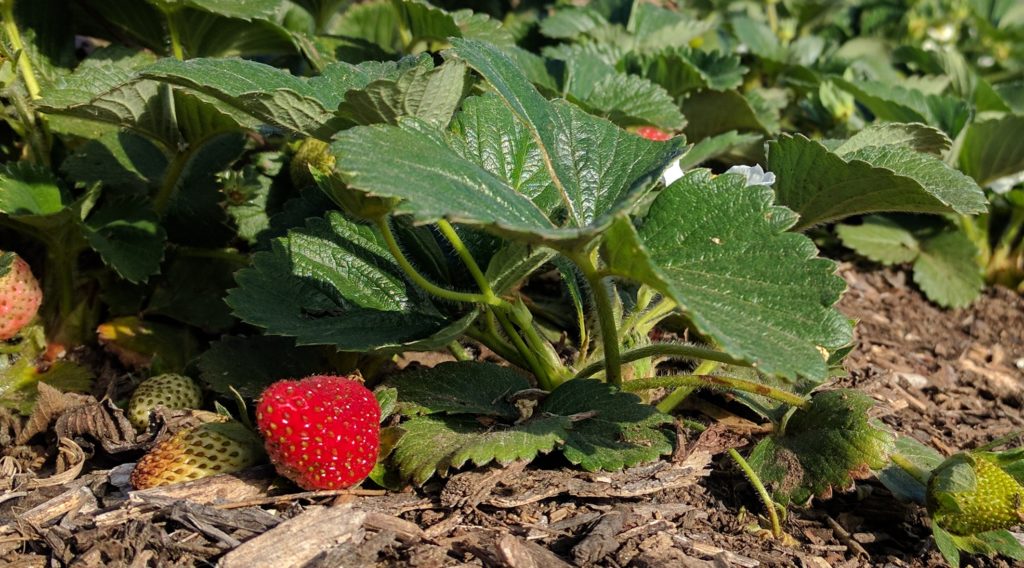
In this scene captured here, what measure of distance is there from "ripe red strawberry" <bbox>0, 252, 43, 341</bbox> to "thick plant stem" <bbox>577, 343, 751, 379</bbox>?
113 centimetres

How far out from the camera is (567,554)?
59.5 inches

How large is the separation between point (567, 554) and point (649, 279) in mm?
473

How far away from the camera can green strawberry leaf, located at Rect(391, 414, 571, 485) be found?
5.05 feet

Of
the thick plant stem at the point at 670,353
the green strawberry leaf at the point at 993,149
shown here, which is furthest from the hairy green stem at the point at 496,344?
the green strawberry leaf at the point at 993,149

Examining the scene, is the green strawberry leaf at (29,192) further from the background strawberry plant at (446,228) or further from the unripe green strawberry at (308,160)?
the unripe green strawberry at (308,160)

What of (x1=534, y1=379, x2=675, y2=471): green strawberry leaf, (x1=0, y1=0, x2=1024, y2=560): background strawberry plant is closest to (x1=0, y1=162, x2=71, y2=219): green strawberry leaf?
(x1=0, y1=0, x2=1024, y2=560): background strawberry plant

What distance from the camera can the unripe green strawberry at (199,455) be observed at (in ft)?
5.36

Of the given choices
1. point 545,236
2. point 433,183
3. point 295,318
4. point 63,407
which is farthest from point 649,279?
point 63,407

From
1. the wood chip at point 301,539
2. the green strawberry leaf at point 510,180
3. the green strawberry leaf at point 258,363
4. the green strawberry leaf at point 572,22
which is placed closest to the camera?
the green strawberry leaf at point 510,180

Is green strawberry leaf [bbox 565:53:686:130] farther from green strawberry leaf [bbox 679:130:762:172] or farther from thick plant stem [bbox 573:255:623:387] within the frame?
thick plant stem [bbox 573:255:623:387]

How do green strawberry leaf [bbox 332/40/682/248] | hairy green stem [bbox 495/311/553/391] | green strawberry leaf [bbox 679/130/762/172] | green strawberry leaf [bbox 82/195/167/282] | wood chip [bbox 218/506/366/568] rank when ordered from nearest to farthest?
green strawberry leaf [bbox 332/40/682/248]
wood chip [bbox 218/506/366/568]
hairy green stem [bbox 495/311/553/391]
green strawberry leaf [bbox 82/195/167/282]
green strawberry leaf [bbox 679/130/762/172]

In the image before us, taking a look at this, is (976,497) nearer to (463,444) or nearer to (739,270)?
(739,270)

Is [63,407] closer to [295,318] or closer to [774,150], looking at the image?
[295,318]

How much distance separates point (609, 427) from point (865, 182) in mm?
653
